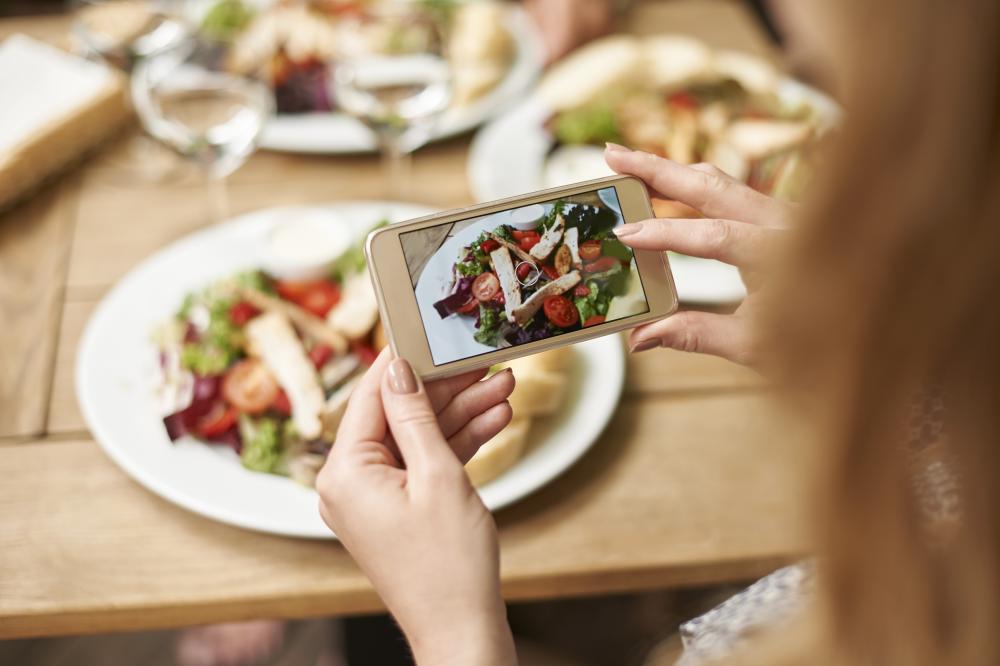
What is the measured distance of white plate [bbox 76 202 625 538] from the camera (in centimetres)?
116

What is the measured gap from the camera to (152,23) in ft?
5.87

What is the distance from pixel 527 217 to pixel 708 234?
0.66 feet

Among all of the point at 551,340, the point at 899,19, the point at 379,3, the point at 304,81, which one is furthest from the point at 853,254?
the point at 379,3

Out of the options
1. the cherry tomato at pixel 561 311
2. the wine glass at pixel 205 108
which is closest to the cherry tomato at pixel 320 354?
the wine glass at pixel 205 108

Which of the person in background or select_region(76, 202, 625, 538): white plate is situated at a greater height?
the person in background

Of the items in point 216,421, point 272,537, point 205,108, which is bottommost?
point 272,537

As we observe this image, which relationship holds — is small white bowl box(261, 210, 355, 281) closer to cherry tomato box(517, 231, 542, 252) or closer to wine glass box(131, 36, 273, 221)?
wine glass box(131, 36, 273, 221)

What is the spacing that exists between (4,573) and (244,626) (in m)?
1.08

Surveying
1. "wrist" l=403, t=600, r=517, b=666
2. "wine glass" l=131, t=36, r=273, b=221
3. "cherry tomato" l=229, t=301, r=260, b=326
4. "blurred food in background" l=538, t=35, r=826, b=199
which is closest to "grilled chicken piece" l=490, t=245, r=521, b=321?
"wrist" l=403, t=600, r=517, b=666

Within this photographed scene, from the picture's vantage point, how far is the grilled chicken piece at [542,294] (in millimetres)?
958

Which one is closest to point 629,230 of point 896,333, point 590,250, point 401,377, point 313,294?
point 590,250

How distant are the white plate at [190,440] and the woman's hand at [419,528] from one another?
0.98 ft

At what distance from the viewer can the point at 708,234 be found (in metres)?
0.95

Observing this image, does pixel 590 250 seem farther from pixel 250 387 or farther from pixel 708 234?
pixel 250 387
